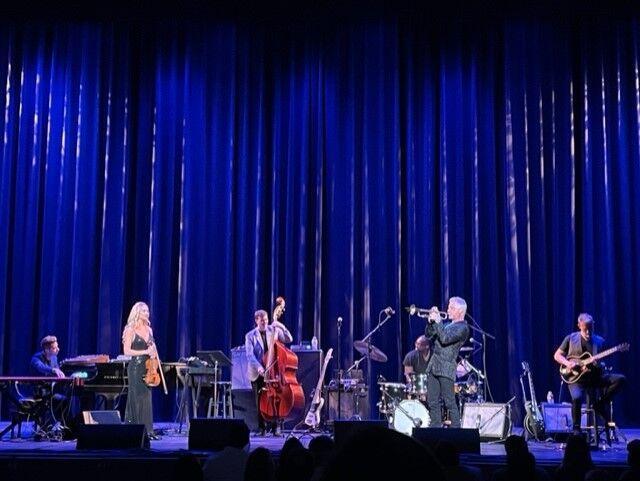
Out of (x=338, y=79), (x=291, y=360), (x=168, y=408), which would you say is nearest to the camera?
(x=291, y=360)

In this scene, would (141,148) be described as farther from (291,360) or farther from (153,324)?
(291,360)

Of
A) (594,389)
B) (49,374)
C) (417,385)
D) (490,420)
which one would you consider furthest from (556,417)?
(49,374)

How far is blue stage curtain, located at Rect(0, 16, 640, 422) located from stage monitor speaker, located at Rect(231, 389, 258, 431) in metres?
2.19

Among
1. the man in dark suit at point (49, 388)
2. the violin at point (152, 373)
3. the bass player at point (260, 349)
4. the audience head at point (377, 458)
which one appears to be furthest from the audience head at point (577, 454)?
the man in dark suit at point (49, 388)

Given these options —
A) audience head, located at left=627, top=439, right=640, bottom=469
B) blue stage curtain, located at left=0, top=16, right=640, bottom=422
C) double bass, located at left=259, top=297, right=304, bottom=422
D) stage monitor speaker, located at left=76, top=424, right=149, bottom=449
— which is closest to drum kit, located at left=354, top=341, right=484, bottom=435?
double bass, located at left=259, top=297, right=304, bottom=422

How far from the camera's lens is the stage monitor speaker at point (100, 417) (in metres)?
9.31

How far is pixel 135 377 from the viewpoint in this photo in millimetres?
10164

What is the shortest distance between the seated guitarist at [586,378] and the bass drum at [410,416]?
1660 mm

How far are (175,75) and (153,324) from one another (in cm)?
418

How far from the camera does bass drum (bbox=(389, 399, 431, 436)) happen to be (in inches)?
398

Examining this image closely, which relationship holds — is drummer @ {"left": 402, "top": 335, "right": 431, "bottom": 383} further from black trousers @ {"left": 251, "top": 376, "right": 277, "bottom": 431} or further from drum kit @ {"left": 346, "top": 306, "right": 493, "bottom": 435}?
black trousers @ {"left": 251, "top": 376, "right": 277, "bottom": 431}

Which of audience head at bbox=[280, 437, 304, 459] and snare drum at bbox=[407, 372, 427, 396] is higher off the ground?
audience head at bbox=[280, 437, 304, 459]

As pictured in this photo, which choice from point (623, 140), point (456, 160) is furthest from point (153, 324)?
point (623, 140)

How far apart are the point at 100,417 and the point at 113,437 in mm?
2424
